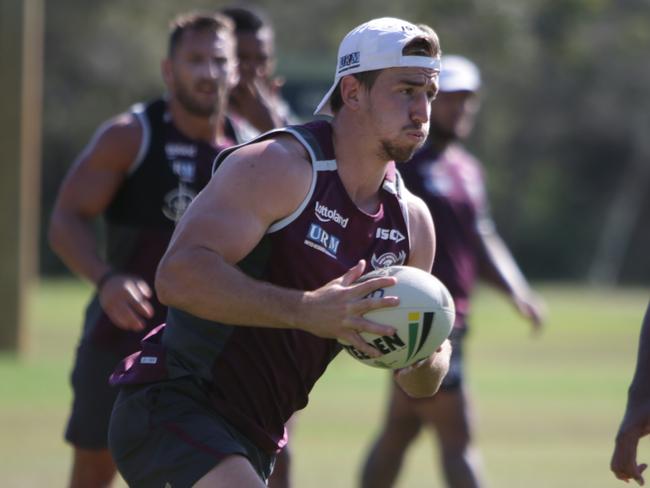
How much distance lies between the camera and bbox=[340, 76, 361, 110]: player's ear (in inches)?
224

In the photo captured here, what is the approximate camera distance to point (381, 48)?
559cm

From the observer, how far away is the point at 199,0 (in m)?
42.6

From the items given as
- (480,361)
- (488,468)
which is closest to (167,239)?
(488,468)

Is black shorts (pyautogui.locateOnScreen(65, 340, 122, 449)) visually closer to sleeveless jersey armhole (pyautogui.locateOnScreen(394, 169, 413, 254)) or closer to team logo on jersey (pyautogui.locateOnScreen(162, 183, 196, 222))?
team logo on jersey (pyautogui.locateOnScreen(162, 183, 196, 222))

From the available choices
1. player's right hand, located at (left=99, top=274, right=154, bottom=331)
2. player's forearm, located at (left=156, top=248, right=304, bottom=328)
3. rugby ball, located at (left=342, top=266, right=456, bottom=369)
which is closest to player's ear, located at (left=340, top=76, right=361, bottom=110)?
rugby ball, located at (left=342, top=266, right=456, bottom=369)

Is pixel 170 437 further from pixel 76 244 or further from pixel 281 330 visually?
pixel 76 244

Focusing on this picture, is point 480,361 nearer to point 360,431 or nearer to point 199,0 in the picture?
point 360,431

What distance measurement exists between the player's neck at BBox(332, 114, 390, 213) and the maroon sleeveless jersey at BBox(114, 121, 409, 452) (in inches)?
2.5

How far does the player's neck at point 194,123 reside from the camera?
7.67 meters

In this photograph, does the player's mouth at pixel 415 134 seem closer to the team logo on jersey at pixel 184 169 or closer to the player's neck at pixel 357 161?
the player's neck at pixel 357 161

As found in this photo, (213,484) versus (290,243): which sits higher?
(290,243)

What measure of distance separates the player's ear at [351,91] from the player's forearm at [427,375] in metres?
1.00

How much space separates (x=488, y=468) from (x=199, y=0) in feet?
106

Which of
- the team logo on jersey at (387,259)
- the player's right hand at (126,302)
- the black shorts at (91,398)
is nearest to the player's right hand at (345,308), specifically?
the team logo on jersey at (387,259)
